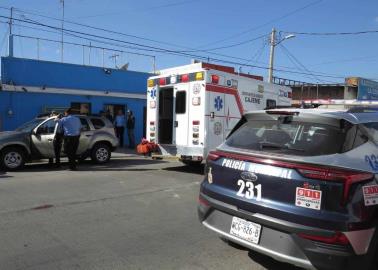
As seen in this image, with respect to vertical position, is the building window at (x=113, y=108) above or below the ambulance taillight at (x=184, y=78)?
below

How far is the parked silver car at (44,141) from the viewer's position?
40.7ft

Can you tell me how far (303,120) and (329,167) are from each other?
80 centimetres

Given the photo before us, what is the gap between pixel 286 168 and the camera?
411cm

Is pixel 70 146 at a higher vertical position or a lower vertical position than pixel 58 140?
lower

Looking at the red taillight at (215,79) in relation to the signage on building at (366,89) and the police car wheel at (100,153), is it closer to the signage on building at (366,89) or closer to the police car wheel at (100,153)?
the police car wheel at (100,153)

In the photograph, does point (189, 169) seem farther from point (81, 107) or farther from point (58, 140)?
point (81, 107)

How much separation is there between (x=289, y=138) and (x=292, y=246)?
1113 millimetres

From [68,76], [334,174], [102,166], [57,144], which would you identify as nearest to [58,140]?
[57,144]

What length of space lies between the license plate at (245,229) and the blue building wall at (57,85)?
16.1 meters

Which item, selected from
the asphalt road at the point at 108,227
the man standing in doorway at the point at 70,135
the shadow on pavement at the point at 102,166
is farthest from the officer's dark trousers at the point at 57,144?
the asphalt road at the point at 108,227

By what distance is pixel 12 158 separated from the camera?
12.4 meters

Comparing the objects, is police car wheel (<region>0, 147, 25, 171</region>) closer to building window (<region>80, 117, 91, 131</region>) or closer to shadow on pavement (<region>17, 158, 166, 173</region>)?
shadow on pavement (<region>17, 158, 166, 173</region>)

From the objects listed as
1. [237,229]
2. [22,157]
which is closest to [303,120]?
[237,229]

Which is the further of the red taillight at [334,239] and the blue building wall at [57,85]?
the blue building wall at [57,85]
